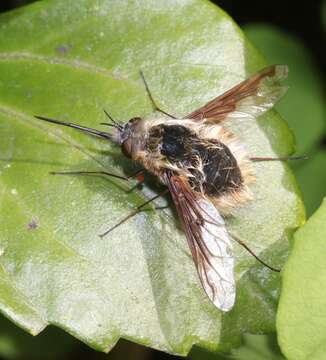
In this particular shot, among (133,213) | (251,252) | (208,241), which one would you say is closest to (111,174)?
(133,213)

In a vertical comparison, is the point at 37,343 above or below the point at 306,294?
below

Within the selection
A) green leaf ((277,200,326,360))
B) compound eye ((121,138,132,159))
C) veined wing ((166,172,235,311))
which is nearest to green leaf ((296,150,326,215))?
veined wing ((166,172,235,311))

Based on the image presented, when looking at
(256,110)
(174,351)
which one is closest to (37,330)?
(174,351)

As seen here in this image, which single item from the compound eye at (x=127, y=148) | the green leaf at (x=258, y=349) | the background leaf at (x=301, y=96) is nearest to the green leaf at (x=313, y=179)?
the background leaf at (x=301, y=96)

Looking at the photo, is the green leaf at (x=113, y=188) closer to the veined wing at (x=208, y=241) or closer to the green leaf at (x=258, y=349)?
the veined wing at (x=208, y=241)

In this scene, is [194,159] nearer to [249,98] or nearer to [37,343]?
[249,98]

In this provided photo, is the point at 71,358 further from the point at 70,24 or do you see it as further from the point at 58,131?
the point at 70,24

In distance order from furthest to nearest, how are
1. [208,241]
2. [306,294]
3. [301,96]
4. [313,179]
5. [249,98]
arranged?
[301,96]
[313,179]
[249,98]
[208,241]
[306,294]

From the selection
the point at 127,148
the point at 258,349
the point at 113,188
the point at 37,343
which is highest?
the point at 127,148
